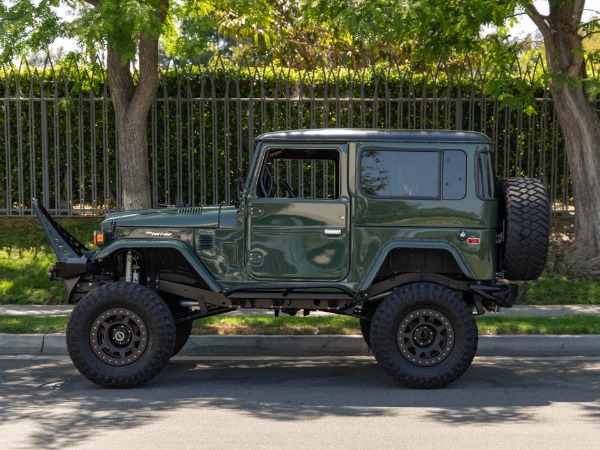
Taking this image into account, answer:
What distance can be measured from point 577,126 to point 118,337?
832cm

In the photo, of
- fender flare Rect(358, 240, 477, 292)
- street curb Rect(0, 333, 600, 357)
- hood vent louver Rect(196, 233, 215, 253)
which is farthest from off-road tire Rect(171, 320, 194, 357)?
fender flare Rect(358, 240, 477, 292)

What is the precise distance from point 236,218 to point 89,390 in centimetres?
185

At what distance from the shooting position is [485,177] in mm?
8047

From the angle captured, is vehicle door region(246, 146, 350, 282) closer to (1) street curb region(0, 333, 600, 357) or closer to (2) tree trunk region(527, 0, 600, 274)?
(1) street curb region(0, 333, 600, 357)

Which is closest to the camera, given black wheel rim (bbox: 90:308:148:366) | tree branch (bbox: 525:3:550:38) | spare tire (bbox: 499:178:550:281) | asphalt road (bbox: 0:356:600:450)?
asphalt road (bbox: 0:356:600:450)

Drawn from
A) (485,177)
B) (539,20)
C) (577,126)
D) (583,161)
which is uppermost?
(539,20)

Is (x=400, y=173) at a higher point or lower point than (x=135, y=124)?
lower

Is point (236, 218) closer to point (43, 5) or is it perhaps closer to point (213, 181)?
point (43, 5)

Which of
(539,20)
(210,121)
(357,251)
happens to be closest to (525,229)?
(357,251)

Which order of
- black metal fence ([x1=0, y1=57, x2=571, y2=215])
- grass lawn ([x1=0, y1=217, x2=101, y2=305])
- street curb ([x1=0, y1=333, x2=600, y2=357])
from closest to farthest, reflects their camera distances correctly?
street curb ([x1=0, y1=333, x2=600, y2=357]) < grass lawn ([x1=0, y1=217, x2=101, y2=305]) < black metal fence ([x1=0, y1=57, x2=571, y2=215])

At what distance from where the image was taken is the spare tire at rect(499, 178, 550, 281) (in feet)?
25.4

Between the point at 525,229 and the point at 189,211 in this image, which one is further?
the point at 189,211

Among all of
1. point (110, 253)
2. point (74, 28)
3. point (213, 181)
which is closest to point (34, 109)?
point (213, 181)

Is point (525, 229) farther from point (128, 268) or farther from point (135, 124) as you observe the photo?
point (135, 124)
